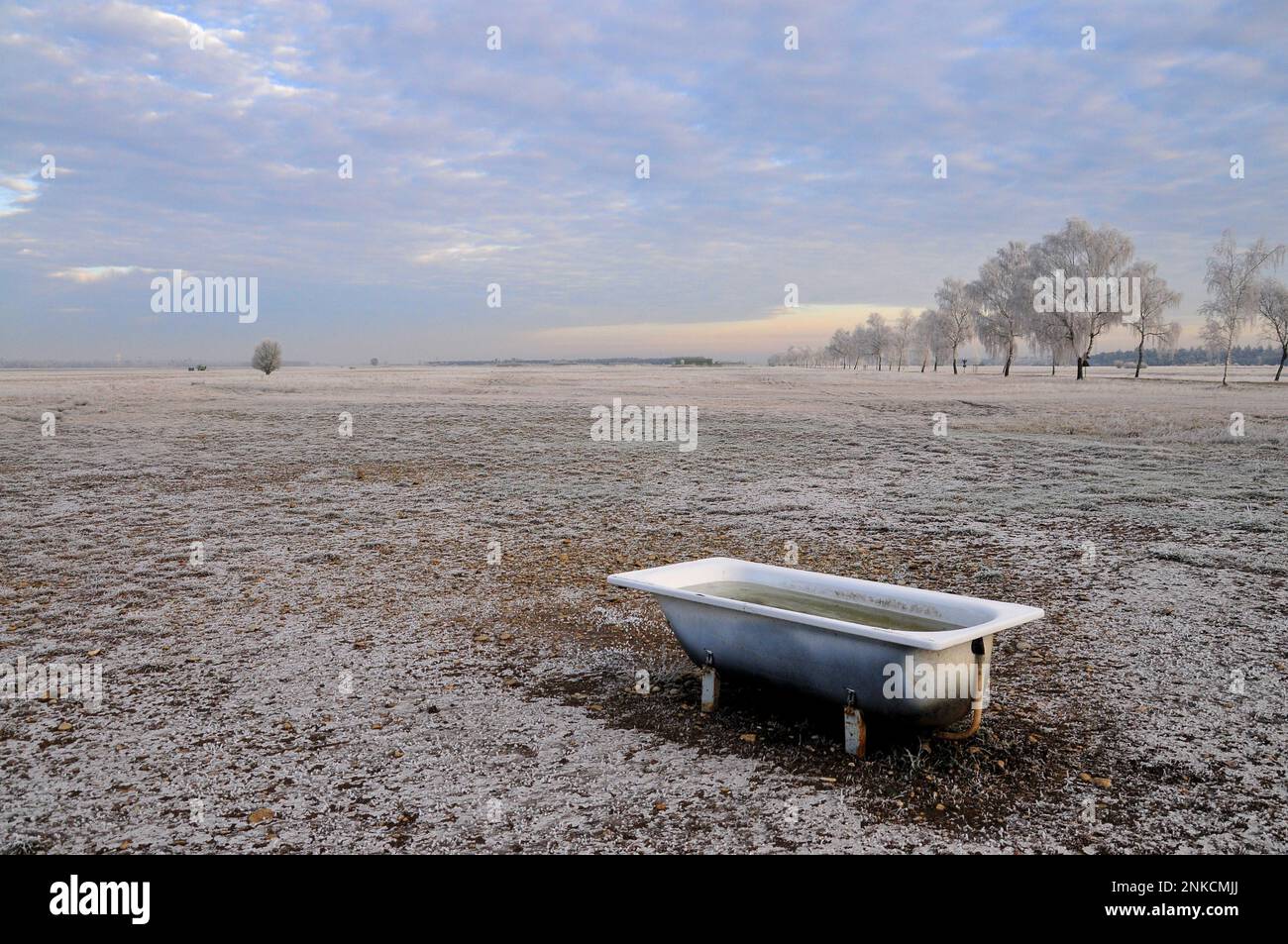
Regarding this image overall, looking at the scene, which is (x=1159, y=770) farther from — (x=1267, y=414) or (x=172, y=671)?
(x=1267, y=414)

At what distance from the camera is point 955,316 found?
239 ft

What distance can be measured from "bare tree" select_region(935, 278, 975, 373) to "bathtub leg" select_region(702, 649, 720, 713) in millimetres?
71678

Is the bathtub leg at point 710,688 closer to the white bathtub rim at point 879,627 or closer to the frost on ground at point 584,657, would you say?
the frost on ground at point 584,657

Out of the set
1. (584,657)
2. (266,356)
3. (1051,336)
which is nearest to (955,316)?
(1051,336)

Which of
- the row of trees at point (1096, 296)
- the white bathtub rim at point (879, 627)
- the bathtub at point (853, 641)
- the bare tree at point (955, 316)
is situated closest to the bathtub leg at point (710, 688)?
the bathtub at point (853, 641)

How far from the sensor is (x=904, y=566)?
9.34 metres

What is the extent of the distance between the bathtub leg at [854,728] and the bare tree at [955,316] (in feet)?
237

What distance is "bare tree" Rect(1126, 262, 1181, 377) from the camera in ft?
171

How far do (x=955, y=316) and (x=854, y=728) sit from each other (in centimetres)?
7418

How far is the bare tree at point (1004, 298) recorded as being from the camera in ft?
186

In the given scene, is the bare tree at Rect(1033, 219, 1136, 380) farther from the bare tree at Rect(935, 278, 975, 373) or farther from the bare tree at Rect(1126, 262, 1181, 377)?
the bare tree at Rect(935, 278, 975, 373)

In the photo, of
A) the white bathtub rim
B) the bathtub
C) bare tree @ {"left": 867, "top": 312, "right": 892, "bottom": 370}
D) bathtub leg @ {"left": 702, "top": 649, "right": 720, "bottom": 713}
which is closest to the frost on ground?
bathtub leg @ {"left": 702, "top": 649, "right": 720, "bottom": 713}
